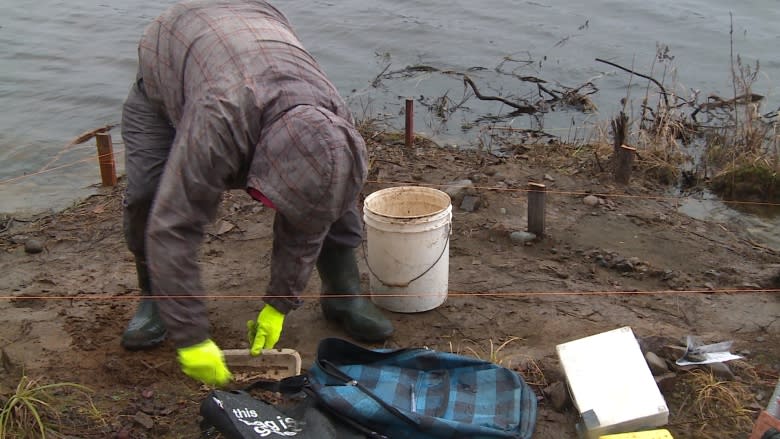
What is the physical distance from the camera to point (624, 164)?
211 inches

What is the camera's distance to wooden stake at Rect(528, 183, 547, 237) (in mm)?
4352

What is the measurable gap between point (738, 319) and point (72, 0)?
472 inches

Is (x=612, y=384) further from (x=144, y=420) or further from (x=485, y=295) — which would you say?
(x=144, y=420)

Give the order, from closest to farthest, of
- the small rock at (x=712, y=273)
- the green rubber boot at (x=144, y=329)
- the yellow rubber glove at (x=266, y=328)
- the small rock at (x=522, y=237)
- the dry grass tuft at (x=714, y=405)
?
the dry grass tuft at (x=714, y=405)
the yellow rubber glove at (x=266, y=328)
the green rubber boot at (x=144, y=329)
the small rock at (x=712, y=273)
the small rock at (x=522, y=237)

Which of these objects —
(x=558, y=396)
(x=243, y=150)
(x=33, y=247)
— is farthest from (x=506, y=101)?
(x=243, y=150)

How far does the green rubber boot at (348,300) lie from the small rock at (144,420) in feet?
3.38

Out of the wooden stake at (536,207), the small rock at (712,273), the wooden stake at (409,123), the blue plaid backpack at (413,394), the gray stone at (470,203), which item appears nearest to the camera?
the blue plaid backpack at (413,394)

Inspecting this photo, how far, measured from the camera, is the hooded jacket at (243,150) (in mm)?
2379

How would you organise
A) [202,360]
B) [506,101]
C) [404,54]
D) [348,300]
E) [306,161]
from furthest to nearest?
[404,54] < [506,101] < [348,300] < [202,360] < [306,161]

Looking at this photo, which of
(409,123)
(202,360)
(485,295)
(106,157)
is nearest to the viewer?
(202,360)

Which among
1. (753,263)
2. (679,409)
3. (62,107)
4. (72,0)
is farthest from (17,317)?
(72,0)

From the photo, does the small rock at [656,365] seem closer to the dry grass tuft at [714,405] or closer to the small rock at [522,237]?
the dry grass tuft at [714,405]

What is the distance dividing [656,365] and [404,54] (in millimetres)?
7041

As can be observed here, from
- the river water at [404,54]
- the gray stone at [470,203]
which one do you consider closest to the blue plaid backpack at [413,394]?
the gray stone at [470,203]
